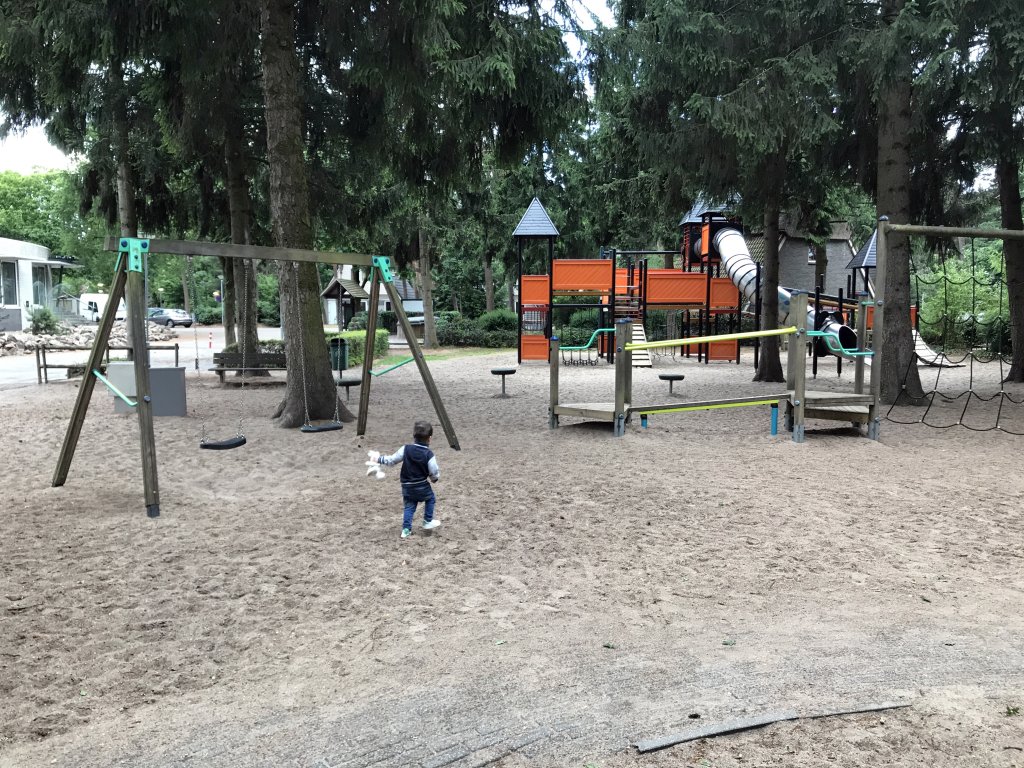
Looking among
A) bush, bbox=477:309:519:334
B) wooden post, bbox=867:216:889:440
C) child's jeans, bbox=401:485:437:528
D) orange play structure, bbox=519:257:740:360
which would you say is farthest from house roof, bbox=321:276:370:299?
child's jeans, bbox=401:485:437:528

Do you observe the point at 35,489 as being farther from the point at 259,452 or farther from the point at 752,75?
the point at 752,75

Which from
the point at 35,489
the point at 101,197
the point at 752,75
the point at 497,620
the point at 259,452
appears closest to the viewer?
the point at 497,620

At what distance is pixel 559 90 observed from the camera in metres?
10.8

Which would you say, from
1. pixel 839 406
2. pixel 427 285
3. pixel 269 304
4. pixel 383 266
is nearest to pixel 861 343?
pixel 839 406

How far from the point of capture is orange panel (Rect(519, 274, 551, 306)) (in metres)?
24.4

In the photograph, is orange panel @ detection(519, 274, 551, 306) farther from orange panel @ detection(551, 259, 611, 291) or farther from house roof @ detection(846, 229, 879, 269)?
house roof @ detection(846, 229, 879, 269)

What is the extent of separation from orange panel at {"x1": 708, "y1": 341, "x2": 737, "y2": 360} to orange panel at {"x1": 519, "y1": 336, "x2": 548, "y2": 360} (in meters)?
4.98

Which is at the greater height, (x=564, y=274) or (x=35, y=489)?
(x=564, y=274)

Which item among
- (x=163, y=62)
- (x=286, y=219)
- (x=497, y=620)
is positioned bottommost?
(x=497, y=620)

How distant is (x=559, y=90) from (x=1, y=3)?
650 cm

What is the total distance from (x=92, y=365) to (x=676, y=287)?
65.9ft

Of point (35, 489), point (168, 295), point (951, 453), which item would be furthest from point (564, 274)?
point (168, 295)

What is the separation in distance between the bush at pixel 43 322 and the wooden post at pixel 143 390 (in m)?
31.8

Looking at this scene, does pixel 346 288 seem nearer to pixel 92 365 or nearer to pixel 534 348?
pixel 534 348
